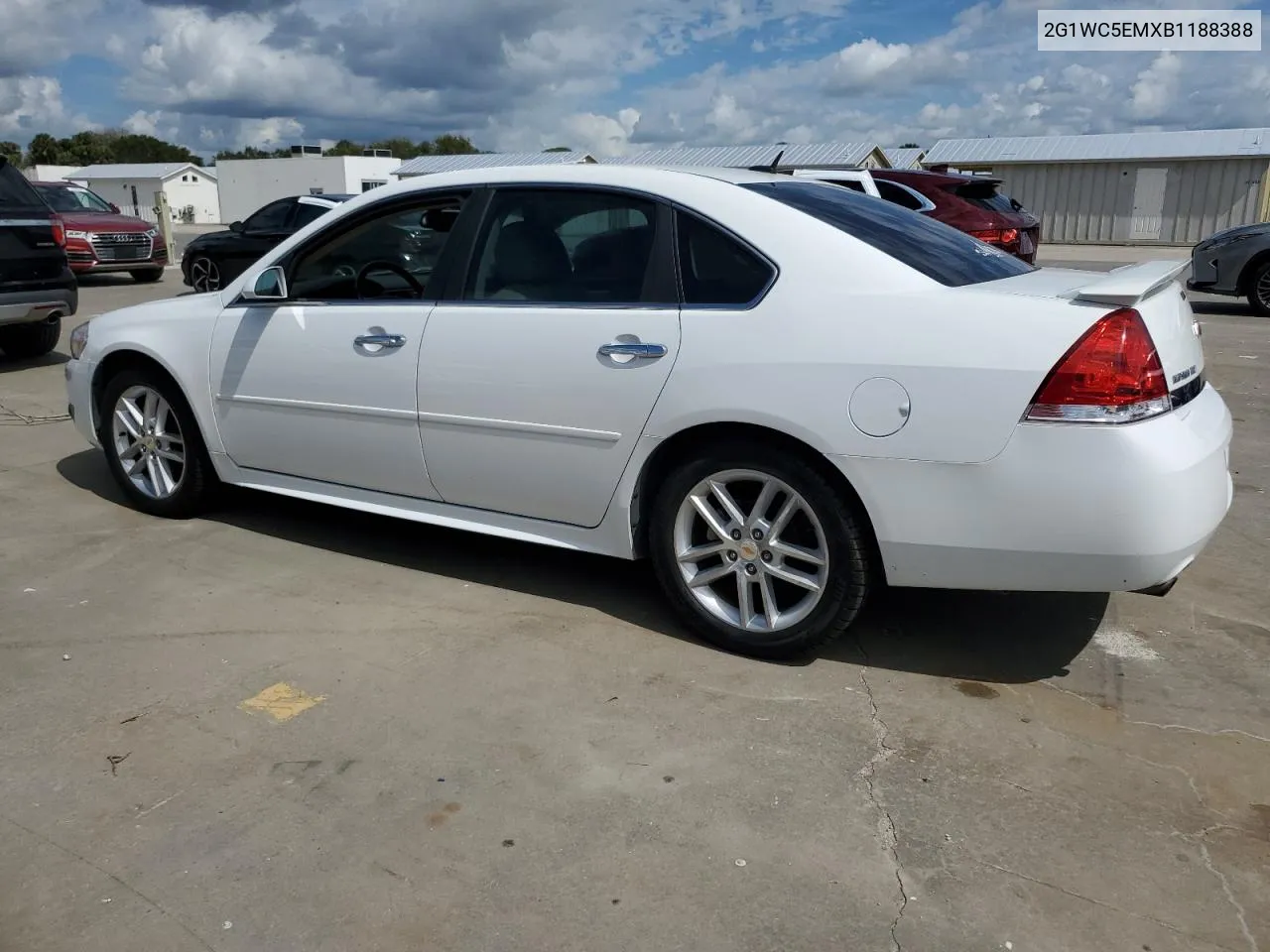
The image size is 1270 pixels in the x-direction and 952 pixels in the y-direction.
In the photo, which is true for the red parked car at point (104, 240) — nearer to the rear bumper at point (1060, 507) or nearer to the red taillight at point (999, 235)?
the red taillight at point (999, 235)

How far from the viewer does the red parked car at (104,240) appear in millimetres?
17234

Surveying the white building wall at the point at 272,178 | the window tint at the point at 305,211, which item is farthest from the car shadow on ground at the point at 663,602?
the white building wall at the point at 272,178

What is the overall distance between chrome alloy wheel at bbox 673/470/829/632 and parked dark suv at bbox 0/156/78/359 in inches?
283

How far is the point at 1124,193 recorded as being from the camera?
114 ft

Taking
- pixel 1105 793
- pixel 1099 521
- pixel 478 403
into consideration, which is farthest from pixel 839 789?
pixel 478 403

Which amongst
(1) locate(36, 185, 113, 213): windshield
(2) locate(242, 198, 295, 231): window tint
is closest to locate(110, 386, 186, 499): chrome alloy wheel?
(2) locate(242, 198, 295, 231): window tint

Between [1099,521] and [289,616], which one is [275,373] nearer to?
[289,616]

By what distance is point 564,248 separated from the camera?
3.86 metres

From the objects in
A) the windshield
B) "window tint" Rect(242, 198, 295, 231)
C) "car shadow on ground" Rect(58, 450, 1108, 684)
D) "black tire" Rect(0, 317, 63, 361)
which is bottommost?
"car shadow on ground" Rect(58, 450, 1108, 684)

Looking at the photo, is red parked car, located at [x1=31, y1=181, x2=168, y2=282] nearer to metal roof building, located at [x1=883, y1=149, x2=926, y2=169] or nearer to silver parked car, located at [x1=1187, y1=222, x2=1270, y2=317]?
silver parked car, located at [x1=1187, y1=222, x2=1270, y2=317]

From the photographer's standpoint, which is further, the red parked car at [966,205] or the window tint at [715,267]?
the red parked car at [966,205]

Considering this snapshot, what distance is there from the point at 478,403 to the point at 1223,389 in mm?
6826

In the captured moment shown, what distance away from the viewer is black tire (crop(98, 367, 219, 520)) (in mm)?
4914

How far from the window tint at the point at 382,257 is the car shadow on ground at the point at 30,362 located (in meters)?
6.16
